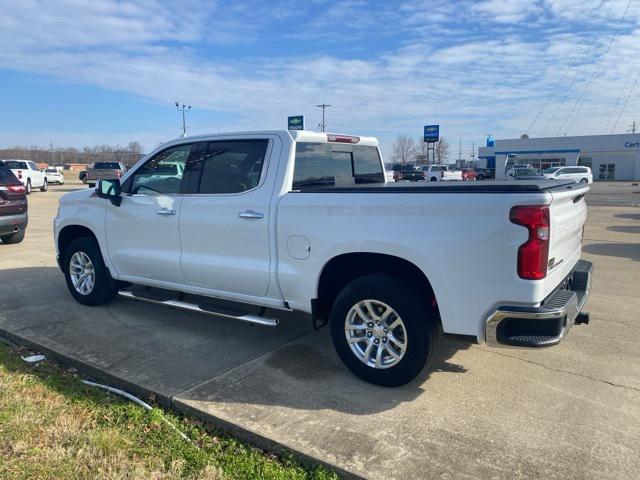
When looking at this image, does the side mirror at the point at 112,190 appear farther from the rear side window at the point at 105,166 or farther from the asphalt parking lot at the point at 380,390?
the rear side window at the point at 105,166

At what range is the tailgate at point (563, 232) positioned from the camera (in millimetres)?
3363

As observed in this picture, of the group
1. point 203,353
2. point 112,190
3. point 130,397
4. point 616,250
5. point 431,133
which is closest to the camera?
point 130,397

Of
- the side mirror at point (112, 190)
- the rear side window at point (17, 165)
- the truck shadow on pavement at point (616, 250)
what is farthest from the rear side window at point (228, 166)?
the rear side window at point (17, 165)

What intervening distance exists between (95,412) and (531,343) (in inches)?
116

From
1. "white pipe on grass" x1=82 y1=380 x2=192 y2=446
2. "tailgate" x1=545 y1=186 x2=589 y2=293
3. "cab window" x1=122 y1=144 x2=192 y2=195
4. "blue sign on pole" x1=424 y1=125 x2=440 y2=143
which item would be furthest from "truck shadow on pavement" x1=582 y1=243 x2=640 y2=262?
"blue sign on pole" x1=424 y1=125 x2=440 y2=143

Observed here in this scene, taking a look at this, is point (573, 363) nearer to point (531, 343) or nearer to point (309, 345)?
point (531, 343)

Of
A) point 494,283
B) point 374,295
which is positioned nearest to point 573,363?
point 494,283

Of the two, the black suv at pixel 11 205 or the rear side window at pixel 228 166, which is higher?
the rear side window at pixel 228 166

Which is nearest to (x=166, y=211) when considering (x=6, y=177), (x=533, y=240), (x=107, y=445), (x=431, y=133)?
(x=107, y=445)

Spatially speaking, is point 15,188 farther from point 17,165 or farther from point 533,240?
point 17,165

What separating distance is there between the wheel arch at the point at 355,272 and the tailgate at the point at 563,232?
823mm

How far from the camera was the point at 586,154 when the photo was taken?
6500 cm

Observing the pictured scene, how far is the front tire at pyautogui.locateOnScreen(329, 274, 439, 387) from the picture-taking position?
3.66 meters

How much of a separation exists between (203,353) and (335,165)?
2156mm
